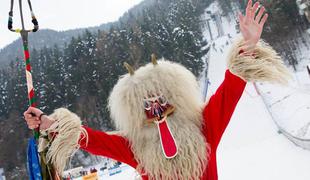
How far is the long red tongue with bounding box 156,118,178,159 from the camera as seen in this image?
272 centimetres

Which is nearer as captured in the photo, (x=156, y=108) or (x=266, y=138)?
(x=156, y=108)

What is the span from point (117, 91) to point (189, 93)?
23.5 inches

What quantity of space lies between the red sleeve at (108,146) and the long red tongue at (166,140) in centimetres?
31

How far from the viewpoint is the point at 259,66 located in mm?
2561

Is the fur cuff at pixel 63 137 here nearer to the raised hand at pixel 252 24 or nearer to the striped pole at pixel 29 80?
the striped pole at pixel 29 80

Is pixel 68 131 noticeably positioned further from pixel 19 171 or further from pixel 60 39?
pixel 60 39

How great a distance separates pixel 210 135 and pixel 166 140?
0.37m

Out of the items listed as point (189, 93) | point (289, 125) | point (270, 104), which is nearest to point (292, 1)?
point (270, 104)

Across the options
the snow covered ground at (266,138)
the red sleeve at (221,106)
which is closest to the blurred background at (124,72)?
the snow covered ground at (266,138)

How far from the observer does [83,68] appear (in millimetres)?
42812

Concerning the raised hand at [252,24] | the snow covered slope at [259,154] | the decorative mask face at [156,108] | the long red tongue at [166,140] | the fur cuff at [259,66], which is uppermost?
the raised hand at [252,24]

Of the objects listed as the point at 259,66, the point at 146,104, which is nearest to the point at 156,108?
the point at 146,104

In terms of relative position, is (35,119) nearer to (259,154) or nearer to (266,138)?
(259,154)

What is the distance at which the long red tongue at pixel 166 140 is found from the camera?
8.93 ft
